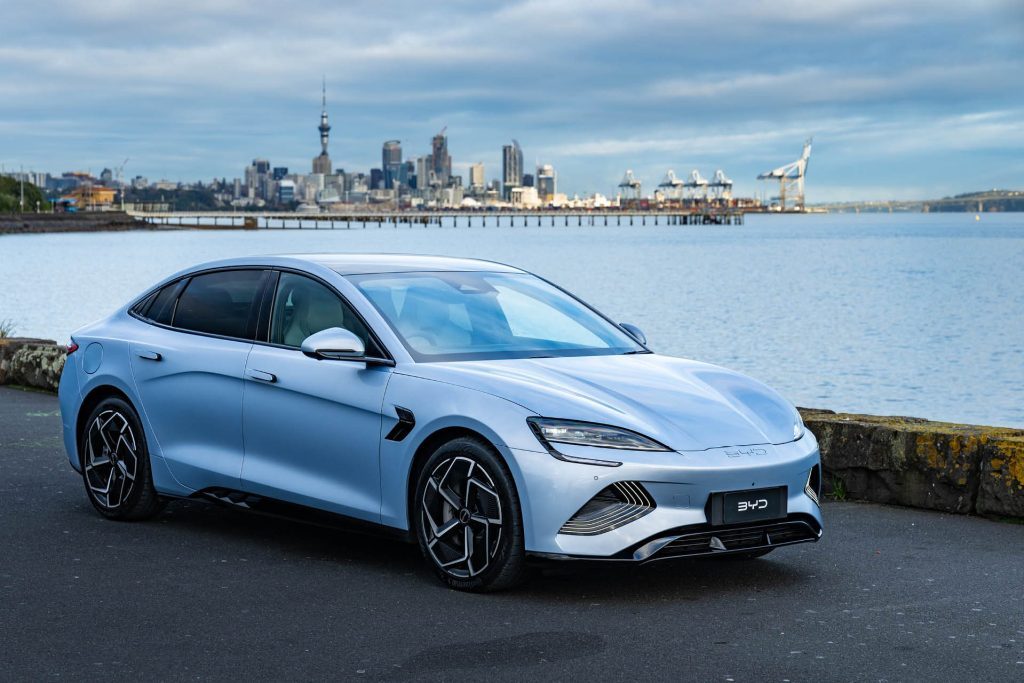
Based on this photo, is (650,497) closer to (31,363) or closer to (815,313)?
(31,363)

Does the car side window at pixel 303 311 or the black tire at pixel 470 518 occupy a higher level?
the car side window at pixel 303 311

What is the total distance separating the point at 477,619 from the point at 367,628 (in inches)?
18.0

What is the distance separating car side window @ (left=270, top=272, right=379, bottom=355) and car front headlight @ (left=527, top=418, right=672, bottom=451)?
137cm

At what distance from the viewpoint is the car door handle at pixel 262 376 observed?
272 inches

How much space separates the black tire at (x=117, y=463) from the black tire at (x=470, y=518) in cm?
217

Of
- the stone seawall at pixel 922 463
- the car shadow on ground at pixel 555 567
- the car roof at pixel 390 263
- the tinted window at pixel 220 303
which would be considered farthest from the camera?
the stone seawall at pixel 922 463

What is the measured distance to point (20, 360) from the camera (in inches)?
575

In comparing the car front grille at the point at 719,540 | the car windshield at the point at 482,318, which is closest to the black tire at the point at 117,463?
the car windshield at the point at 482,318

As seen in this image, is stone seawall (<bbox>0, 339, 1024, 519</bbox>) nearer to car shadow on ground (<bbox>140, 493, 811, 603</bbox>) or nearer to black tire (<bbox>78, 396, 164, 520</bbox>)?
car shadow on ground (<bbox>140, 493, 811, 603</bbox>)

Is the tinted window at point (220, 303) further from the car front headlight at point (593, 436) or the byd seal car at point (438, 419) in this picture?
the car front headlight at point (593, 436)

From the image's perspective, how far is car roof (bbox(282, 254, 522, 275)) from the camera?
7094mm

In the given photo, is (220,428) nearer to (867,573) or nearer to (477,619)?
(477,619)

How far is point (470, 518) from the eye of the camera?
606 cm

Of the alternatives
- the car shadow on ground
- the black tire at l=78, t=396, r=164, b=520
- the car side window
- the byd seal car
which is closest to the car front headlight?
the byd seal car
